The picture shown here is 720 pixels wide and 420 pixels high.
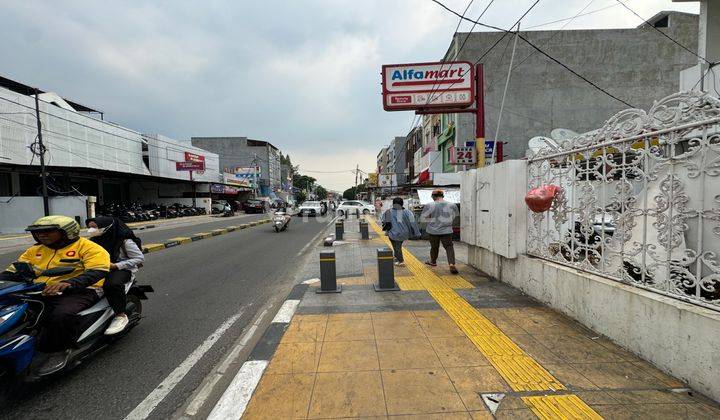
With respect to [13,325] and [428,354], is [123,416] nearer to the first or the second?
[13,325]

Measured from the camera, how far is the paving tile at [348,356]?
10.7 ft

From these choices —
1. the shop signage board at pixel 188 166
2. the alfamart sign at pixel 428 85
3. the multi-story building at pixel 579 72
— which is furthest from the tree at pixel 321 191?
the alfamart sign at pixel 428 85

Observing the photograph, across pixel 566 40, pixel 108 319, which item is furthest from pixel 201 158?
pixel 108 319

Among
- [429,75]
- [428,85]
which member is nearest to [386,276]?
[428,85]

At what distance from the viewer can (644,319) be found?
3215mm

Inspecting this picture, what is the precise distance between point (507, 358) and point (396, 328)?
1.29m

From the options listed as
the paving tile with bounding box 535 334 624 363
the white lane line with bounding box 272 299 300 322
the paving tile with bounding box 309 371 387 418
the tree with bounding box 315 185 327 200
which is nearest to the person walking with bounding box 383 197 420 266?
the white lane line with bounding box 272 299 300 322

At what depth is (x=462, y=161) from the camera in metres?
9.41

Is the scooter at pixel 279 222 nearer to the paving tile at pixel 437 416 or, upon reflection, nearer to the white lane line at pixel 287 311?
the white lane line at pixel 287 311

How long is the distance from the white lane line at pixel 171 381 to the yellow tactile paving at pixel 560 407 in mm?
2970

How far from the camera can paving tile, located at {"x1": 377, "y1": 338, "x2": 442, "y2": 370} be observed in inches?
128

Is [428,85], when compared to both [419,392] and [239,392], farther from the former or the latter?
[239,392]

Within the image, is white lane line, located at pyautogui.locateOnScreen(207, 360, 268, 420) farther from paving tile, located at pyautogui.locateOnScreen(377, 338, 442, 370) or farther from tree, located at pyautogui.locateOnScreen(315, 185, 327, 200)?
tree, located at pyautogui.locateOnScreen(315, 185, 327, 200)

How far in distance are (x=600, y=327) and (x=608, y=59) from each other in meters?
23.1
